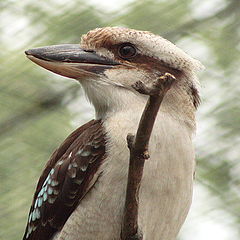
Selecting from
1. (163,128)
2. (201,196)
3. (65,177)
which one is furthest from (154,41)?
(201,196)

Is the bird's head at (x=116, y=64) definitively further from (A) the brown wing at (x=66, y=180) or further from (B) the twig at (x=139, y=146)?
(B) the twig at (x=139, y=146)

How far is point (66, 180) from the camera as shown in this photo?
13.4ft

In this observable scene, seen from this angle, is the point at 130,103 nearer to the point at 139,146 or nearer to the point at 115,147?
the point at 115,147

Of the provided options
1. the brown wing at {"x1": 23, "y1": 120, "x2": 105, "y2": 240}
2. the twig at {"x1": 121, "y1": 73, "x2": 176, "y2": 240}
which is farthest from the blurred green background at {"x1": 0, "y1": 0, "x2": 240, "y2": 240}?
the twig at {"x1": 121, "y1": 73, "x2": 176, "y2": 240}

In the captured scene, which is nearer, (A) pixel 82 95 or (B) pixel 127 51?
(B) pixel 127 51

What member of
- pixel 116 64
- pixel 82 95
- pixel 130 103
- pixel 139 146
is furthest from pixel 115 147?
pixel 82 95

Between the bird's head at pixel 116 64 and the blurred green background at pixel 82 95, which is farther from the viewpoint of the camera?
the blurred green background at pixel 82 95

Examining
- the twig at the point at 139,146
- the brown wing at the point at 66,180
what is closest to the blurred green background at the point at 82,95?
the brown wing at the point at 66,180

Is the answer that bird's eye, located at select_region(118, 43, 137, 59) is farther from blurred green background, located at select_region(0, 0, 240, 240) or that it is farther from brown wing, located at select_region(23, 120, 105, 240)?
blurred green background, located at select_region(0, 0, 240, 240)

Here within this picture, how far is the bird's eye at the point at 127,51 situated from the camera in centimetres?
411

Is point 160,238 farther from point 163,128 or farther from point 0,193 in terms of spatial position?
point 0,193

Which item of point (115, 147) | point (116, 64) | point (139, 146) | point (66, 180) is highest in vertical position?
point (116, 64)

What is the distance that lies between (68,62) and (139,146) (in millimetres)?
951

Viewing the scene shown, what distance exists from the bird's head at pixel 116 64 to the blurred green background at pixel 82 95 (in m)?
0.91
